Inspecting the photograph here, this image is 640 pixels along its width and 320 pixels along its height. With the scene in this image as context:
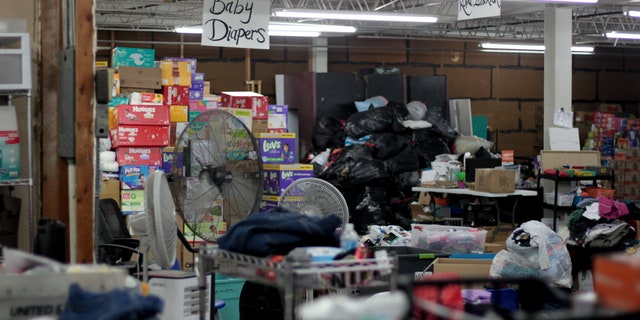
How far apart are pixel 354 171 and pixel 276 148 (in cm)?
390

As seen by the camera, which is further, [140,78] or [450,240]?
[140,78]

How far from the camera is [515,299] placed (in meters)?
4.96

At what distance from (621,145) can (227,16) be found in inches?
436

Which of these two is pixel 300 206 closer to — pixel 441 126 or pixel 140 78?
pixel 140 78

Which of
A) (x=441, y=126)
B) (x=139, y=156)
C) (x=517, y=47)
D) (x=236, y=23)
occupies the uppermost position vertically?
(x=517, y=47)

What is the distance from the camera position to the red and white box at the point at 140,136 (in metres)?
7.84

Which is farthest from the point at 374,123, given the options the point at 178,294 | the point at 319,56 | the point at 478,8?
the point at 178,294

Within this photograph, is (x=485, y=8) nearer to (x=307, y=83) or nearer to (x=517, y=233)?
(x=517, y=233)

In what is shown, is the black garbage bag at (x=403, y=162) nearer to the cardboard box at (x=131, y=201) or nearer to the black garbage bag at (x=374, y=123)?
the black garbage bag at (x=374, y=123)

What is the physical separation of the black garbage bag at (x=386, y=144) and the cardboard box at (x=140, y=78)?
446 centimetres

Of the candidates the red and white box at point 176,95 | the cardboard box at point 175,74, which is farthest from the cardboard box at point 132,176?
the cardboard box at point 175,74

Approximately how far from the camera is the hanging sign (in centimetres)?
766

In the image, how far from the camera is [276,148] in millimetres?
8477

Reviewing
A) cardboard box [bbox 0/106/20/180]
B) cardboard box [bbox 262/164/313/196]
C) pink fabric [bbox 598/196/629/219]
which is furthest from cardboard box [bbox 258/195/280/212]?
cardboard box [bbox 0/106/20/180]
